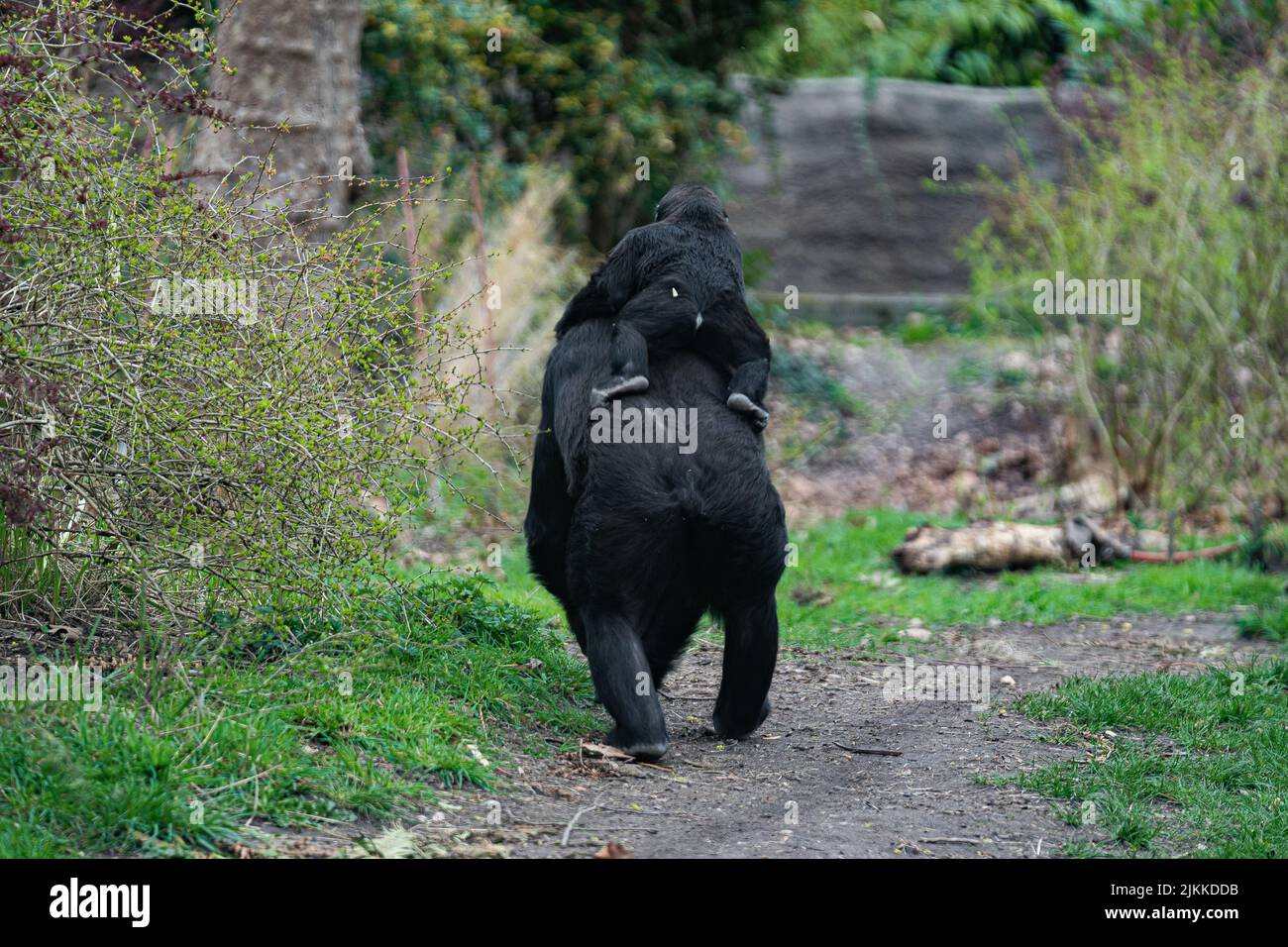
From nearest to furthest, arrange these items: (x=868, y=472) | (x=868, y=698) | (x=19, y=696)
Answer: (x=19, y=696) < (x=868, y=698) < (x=868, y=472)

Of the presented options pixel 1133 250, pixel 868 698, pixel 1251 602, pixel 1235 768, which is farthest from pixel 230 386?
pixel 1133 250

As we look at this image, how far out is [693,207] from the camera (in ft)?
17.5

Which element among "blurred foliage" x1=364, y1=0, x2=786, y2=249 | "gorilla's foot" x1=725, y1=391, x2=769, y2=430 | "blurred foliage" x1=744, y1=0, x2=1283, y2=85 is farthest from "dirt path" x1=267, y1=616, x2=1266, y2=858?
"blurred foliage" x1=744, y1=0, x2=1283, y2=85

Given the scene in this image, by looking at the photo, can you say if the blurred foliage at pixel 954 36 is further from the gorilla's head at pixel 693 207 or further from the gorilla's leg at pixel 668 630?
the gorilla's leg at pixel 668 630

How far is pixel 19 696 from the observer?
4238mm

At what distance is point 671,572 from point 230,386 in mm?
1743

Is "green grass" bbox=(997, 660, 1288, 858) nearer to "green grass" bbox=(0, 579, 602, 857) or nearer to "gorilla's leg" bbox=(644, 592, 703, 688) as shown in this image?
"gorilla's leg" bbox=(644, 592, 703, 688)

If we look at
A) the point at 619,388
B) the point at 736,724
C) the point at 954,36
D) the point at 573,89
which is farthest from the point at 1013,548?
the point at 954,36

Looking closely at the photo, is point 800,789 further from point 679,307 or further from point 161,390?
point 161,390

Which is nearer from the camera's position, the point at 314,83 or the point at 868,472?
the point at 314,83

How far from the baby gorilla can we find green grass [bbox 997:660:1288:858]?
1843mm

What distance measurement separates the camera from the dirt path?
4.16m
